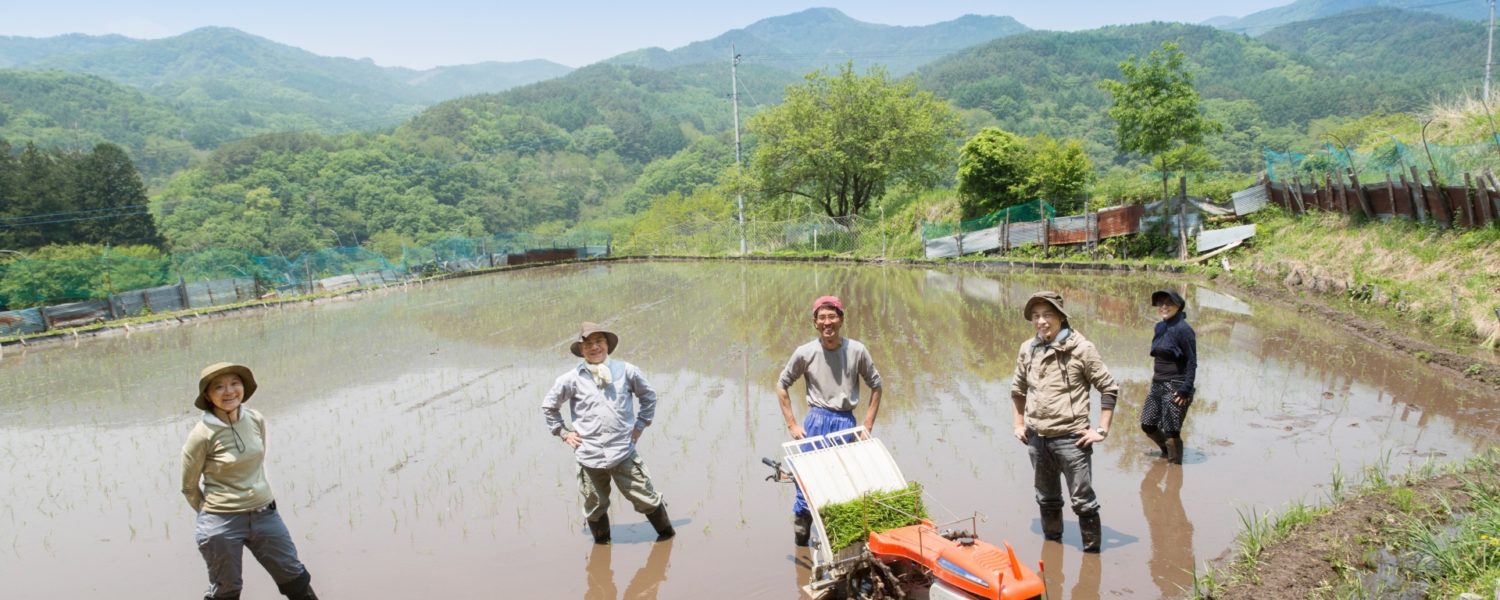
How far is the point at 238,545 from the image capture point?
4.36m

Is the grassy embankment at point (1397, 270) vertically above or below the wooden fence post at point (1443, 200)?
below

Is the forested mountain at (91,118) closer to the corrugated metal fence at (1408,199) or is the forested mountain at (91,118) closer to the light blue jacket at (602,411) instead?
the corrugated metal fence at (1408,199)

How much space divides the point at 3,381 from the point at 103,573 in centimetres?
1056

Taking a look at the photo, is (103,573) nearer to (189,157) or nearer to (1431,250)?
(1431,250)

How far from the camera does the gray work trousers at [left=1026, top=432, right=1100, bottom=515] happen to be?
479 cm

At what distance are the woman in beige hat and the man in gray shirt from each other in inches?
107

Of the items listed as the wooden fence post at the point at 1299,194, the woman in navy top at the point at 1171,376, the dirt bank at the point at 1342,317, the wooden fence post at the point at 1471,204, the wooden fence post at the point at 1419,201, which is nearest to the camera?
the woman in navy top at the point at 1171,376

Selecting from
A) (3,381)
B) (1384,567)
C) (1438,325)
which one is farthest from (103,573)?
(1438,325)

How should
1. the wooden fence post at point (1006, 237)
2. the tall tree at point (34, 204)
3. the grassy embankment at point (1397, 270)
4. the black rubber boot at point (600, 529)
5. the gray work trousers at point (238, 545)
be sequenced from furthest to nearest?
the tall tree at point (34, 204) → the wooden fence post at point (1006, 237) → the grassy embankment at point (1397, 270) → the black rubber boot at point (600, 529) → the gray work trousers at point (238, 545)

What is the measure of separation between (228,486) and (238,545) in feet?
0.99

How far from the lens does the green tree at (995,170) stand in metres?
28.0

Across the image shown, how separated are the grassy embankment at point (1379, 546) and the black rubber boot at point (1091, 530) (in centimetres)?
55

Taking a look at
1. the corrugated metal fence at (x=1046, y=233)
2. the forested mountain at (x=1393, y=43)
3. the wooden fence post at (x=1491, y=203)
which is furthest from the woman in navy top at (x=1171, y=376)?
the forested mountain at (x=1393, y=43)

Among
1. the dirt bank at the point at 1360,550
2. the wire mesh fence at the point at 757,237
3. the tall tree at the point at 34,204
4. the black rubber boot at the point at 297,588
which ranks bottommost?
the wire mesh fence at the point at 757,237
